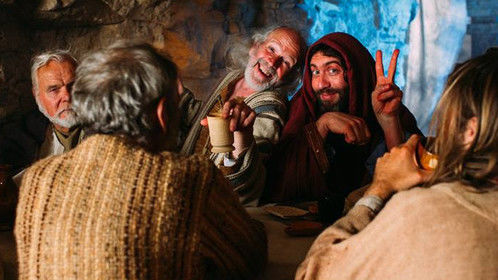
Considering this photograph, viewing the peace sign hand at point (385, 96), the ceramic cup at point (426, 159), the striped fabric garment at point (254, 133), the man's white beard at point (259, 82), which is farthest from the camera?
the man's white beard at point (259, 82)

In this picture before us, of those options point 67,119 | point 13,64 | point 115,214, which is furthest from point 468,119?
point 13,64

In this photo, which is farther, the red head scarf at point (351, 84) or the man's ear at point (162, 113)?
the red head scarf at point (351, 84)

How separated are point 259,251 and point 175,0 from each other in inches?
160

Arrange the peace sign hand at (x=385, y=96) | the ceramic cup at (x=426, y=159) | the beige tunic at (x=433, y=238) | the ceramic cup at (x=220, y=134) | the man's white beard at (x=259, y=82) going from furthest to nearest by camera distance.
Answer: the man's white beard at (x=259, y=82) → the peace sign hand at (x=385, y=96) → the ceramic cup at (x=220, y=134) → the ceramic cup at (x=426, y=159) → the beige tunic at (x=433, y=238)

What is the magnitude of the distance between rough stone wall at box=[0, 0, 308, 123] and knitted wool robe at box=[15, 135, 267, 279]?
3379 millimetres

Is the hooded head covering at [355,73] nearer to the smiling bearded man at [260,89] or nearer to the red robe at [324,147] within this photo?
the red robe at [324,147]

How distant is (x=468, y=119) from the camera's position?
1.47 metres

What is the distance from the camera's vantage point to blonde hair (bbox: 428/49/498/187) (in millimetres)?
1429

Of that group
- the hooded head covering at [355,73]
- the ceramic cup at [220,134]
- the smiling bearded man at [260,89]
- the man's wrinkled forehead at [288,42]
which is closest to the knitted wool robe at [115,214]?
the ceramic cup at [220,134]

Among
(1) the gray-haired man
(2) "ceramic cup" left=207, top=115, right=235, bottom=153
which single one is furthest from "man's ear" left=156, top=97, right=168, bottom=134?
(1) the gray-haired man

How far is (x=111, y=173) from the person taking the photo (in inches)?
61.7

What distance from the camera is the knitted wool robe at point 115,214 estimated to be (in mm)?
1545

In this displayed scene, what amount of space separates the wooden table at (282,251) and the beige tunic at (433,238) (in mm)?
398

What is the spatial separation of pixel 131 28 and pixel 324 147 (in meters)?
2.84
